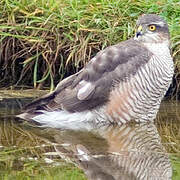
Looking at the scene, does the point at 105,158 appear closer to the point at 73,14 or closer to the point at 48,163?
the point at 48,163

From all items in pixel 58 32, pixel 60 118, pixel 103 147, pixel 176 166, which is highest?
pixel 58 32

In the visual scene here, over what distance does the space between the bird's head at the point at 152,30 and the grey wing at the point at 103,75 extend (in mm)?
146

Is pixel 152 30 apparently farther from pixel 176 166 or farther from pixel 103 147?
pixel 176 166

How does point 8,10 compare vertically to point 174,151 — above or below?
above

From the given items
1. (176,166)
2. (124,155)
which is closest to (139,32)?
(124,155)

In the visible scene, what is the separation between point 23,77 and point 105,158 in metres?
3.32

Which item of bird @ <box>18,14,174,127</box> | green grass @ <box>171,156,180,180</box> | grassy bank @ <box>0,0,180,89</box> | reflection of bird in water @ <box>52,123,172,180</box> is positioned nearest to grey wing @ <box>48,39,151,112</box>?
bird @ <box>18,14,174,127</box>

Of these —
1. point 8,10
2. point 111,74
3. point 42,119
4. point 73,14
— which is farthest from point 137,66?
point 8,10

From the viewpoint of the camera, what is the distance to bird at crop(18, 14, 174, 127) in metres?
7.24

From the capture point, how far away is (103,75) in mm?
7293

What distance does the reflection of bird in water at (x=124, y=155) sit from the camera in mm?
5246

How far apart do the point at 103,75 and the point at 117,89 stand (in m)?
0.20

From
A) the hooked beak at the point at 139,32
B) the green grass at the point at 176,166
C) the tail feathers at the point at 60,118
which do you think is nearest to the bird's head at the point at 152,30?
the hooked beak at the point at 139,32

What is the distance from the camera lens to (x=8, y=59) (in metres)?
8.77
